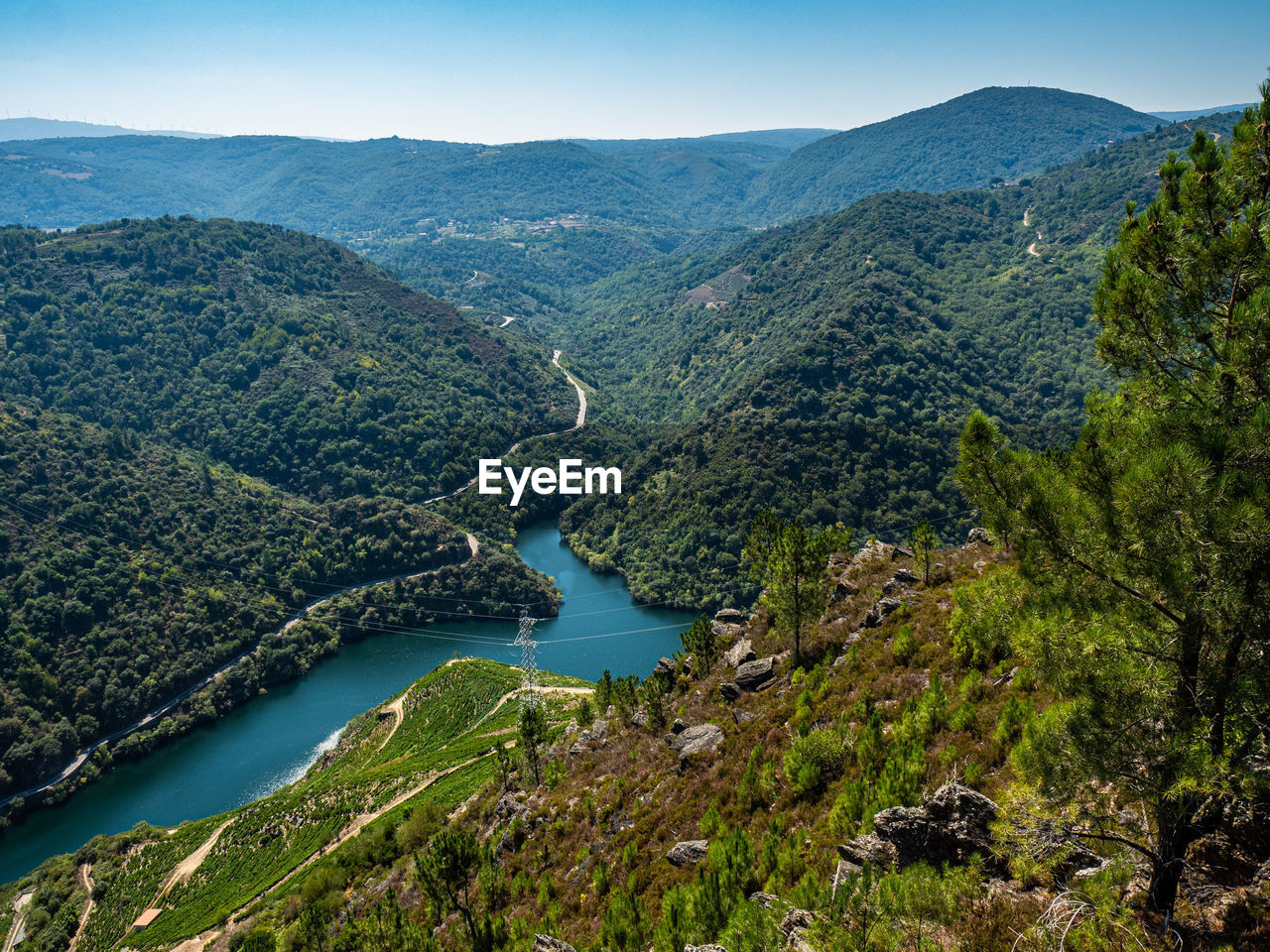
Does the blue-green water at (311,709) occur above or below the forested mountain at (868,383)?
below

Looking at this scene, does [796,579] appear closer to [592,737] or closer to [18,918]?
[592,737]

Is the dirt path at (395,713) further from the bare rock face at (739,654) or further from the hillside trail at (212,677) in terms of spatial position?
the bare rock face at (739,654)

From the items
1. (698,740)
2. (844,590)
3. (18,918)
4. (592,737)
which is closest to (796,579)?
(844,590)

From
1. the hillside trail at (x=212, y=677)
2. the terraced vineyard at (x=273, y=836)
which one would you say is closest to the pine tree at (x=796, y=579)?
the terraced vineyard at (x=273, y=836)

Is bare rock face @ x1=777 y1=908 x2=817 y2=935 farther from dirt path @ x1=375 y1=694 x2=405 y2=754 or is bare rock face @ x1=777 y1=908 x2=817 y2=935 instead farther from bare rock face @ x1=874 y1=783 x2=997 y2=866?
dirt path @ x1=375 y1=694 x2=405 y2=754

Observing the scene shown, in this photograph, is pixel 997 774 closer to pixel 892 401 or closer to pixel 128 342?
pixel 892 401

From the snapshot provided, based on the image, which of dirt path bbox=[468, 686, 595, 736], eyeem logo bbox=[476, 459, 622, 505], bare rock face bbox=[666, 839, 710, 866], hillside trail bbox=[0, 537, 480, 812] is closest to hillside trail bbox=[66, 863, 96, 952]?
hillside trail bbox=[0, 537, 480, 812]

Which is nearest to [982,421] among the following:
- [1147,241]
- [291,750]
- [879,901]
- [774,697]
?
[1147,241]
